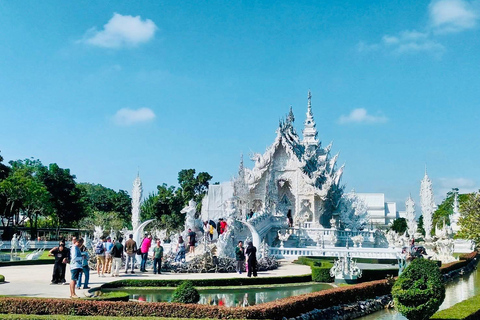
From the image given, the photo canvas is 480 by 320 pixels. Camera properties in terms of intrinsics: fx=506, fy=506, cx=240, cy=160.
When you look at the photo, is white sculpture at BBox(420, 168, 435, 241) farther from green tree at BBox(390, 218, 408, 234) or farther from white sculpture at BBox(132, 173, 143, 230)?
white sculpture at BBox(132, 173, 143, 230)

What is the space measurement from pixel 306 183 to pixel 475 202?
39.6 ft

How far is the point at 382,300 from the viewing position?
15102 millimetres

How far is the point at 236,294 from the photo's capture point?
1569cm

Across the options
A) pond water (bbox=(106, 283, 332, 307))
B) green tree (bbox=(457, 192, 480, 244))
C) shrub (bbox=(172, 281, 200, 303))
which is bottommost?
pond water (bbox=(106, 283, 332, 307))

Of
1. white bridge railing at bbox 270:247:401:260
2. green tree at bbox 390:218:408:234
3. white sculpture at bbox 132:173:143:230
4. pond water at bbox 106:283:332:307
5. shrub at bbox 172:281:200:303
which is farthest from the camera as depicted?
green tree at bbox 390:218:408:234

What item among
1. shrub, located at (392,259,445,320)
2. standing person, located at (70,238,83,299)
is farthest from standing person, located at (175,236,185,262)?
shrub, located at (392,259,445,320)

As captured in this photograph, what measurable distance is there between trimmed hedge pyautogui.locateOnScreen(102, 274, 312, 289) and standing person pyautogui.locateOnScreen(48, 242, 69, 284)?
140 centimetres

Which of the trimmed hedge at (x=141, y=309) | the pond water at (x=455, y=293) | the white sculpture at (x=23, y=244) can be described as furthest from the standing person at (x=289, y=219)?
the trimmed hedge at (x=141, y=309)

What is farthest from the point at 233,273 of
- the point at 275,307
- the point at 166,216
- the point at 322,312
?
the point at 166,216

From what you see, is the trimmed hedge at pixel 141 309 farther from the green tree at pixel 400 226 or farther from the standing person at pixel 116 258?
the green tree at pixel 400 226

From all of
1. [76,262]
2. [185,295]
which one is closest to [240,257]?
[76,262]

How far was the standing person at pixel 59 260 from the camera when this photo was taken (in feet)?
49.8

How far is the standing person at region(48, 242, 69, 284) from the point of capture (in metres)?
15.2

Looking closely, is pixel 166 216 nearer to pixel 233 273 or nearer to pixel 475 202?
pixel 475 202
